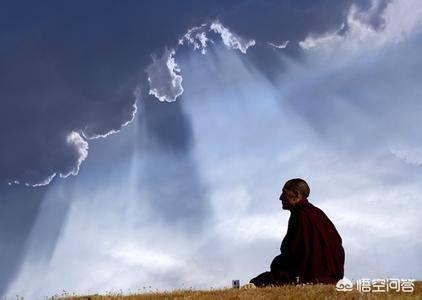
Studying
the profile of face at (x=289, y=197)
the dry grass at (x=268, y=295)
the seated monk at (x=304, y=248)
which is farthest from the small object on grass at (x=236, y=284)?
the profile of face at (x=289, y=197)

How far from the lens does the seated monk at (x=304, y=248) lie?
30016mm

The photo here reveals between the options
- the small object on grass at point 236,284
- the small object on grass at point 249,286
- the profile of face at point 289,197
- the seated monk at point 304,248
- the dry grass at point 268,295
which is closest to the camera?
the dry grass at point 268,295

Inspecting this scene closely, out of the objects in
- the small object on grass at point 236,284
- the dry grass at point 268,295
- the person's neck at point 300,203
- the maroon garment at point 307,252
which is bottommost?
the dry grass at point 268,295

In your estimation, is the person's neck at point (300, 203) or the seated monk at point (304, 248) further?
the person's neck at point (300, 203)

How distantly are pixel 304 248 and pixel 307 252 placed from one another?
0.22m

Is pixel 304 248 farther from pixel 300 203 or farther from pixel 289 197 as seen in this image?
pixel 289 197

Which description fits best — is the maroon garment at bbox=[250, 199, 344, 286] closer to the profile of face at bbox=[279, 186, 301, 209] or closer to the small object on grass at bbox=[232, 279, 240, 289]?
the profile of face at bbox=[279, 186, 301, 209]

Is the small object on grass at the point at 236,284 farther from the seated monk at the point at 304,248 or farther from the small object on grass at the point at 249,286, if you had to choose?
the seated monk at the point at 304,248

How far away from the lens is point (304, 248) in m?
30.4

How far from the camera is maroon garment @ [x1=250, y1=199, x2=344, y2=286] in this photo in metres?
30.0

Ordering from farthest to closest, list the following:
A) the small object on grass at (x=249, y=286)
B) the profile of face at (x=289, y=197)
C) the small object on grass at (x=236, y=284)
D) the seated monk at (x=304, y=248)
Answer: the profile of face at (x=289, y=197) → the seated monk at (x=304, y=248) → the small object on grass at (x=249, y=286) → the small object on grass at (x=236, y=284)

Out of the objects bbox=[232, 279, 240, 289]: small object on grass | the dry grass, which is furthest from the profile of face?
the dry grass

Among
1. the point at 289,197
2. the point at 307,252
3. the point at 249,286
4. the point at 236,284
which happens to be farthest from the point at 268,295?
the point at 289,197

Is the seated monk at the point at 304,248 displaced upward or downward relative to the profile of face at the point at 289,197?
downward
